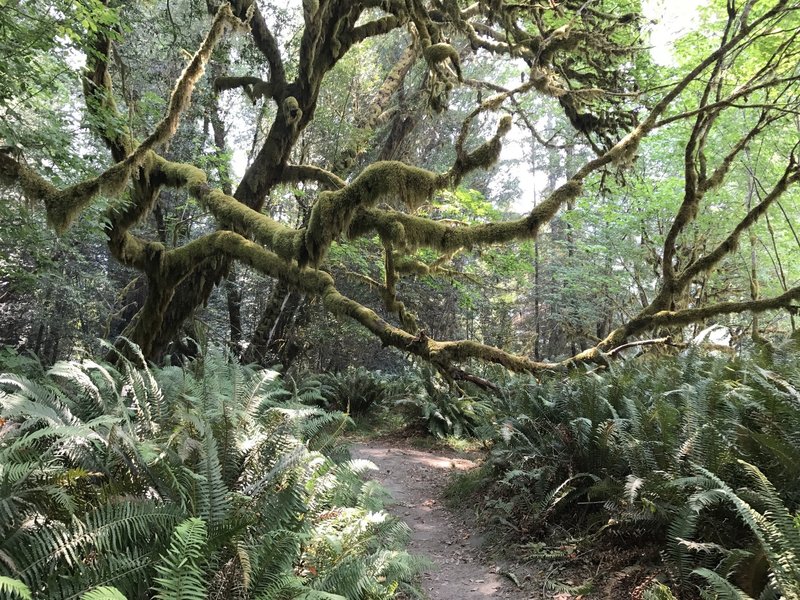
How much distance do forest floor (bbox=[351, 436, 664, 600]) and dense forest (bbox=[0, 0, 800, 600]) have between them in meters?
0.05

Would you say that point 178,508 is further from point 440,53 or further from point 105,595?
point 440,53

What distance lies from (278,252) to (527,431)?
3.83 meters

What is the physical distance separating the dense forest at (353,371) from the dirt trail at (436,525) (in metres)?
0.29

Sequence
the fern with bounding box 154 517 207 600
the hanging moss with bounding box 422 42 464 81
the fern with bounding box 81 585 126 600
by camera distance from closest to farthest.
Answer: the fern with bounding box 81 585 126 600, the fern with bounding box 154 517 207 600, the hanging moss with bounding box 422 42 464 81

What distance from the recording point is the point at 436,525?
19.1 ft

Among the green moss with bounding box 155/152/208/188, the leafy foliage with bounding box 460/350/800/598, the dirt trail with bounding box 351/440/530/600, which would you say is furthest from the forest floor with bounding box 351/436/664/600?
the green moss with bounding box 155/152/208/188

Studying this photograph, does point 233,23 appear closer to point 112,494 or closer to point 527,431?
point 112,494

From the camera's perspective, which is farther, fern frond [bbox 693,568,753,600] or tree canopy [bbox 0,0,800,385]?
tree canopy [bbox 0,0,800,385]

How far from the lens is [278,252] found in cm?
617

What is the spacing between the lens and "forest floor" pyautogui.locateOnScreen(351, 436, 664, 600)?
12.2 feet

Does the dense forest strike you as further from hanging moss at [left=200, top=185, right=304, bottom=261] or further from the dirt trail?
the dirt trail

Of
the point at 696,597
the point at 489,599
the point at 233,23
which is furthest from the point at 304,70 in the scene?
the point at 696,597

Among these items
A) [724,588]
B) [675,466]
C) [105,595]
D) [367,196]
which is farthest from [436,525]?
[105,595]

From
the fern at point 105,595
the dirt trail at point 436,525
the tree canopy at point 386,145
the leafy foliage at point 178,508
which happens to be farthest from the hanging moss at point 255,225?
the fern at point 105,595
